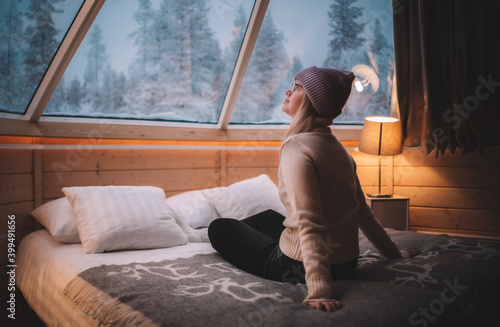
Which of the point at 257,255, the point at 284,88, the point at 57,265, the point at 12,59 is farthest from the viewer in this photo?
the point at 284,88

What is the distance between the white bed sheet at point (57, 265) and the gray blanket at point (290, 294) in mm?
94

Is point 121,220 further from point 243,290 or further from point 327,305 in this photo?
point 327,305

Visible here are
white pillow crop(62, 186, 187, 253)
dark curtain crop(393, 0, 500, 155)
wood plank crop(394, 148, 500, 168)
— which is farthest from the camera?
wood plank crop(394, 148, 500, 168)

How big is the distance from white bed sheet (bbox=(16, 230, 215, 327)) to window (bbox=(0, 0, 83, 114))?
35.5 inches

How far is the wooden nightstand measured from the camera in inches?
129

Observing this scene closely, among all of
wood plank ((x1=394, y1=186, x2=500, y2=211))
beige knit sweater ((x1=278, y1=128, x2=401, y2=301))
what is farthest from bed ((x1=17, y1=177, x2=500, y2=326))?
wood plank ((x1=394, y1=186, x2=500, y2=211))

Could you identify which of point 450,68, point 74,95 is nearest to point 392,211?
point 450,68

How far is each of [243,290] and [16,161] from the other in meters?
1.82

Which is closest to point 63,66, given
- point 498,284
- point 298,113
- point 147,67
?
point 147,67

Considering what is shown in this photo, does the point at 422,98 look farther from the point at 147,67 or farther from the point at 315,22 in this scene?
the point at 147,67

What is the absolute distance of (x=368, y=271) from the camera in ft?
4.94

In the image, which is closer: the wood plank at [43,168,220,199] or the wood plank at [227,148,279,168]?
the wood plank at [43,168,220,199]

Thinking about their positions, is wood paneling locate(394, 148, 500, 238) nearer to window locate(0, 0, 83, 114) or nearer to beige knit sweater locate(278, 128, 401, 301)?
beige knit sweater locate(278, 128, 401, 301)

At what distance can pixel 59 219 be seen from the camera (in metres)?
2.24
